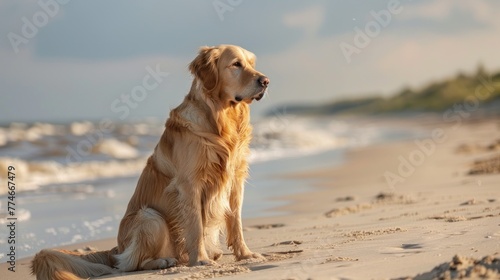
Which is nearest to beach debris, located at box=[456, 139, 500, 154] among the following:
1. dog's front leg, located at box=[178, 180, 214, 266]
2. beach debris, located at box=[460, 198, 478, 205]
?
beach debris, located at box=[460, 198, 478, 205]

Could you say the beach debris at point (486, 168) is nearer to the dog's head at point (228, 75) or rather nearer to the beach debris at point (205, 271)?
the dog's head at point (228, 75)

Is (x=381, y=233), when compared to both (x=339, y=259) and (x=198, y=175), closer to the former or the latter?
(x=339, y=259)

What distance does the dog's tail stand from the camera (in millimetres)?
4344

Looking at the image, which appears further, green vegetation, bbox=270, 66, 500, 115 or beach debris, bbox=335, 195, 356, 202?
green vegetation, bbox=270, 66, 500, 115

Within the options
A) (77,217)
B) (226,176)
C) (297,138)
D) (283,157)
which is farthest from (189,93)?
(297,138)

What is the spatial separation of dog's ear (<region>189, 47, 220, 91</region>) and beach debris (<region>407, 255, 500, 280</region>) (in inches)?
80.1

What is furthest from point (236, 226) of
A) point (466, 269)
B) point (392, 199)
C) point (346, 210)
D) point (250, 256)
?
point (392, 199)

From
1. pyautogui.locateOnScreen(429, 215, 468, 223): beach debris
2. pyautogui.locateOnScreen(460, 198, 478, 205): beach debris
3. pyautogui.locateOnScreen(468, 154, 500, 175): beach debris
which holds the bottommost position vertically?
pyautogui.locateOnScreen(429, 215, 468, 223): beach debris

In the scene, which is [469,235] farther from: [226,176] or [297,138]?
[297,138]

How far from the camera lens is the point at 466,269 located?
322cm

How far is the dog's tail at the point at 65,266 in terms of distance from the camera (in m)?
4.34

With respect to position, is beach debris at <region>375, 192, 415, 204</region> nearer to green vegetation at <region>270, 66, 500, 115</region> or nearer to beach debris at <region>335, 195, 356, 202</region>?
beach debris at <region>335, 195, 356, 202</region>

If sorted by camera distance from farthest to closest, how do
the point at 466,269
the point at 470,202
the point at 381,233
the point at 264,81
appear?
the point at 470,202, the point at 381,233, the point at 264,81, the point at 466,269

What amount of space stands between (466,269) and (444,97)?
59934 millimetres
